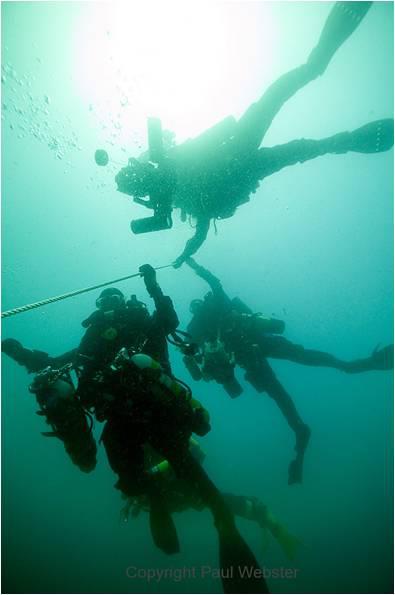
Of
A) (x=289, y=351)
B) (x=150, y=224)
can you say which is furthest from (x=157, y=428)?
(x=289, y=351)

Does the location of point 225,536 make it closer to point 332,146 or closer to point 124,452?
point 124,452

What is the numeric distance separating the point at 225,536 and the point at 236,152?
6185 millimetres

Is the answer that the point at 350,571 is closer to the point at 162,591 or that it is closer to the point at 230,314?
the point at 162,591

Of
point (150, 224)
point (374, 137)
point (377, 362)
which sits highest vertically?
point (374, 137)

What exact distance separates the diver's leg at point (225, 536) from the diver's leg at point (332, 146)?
18.1 ft

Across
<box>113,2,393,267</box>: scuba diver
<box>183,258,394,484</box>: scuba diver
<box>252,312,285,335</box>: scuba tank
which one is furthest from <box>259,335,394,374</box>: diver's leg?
<box>113,2,393,267</box>: scuba diver

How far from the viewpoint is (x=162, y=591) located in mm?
23953

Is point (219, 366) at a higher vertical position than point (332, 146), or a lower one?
lower

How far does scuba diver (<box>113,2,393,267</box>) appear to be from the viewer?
530 centimetres

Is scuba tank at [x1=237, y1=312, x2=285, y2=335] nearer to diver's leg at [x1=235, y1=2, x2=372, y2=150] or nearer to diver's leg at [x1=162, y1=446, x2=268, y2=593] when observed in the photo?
diver's leg at [x1=235, y1=2, x2=372, y2=150]

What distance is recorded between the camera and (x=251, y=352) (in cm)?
945

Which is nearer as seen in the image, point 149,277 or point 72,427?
point 72,427

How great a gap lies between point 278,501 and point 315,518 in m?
3.64

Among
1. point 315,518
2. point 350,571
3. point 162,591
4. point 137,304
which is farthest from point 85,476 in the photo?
point 137,304
